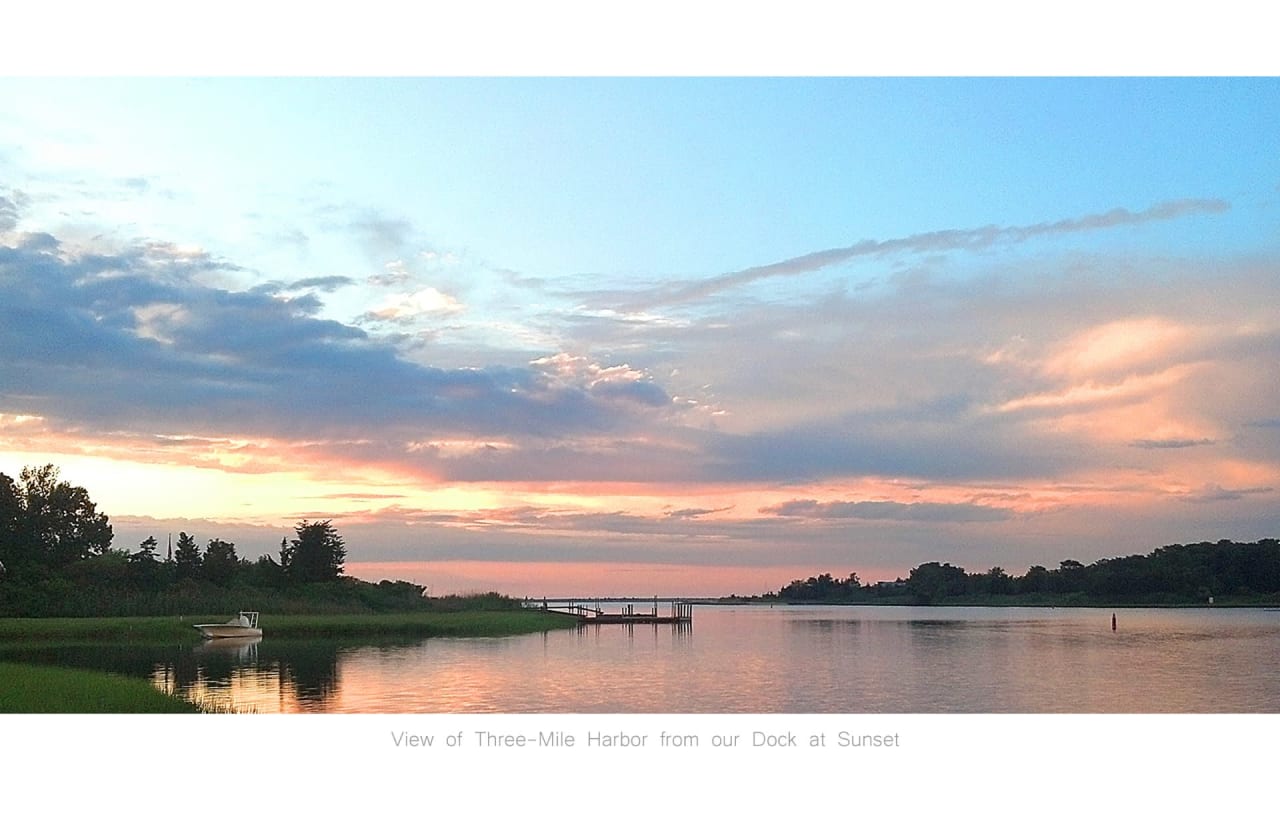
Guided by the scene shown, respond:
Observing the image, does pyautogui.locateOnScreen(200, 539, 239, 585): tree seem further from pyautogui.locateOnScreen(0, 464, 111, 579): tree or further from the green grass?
the green grass

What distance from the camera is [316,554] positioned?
5462 centimetres

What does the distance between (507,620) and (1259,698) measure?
36295mm

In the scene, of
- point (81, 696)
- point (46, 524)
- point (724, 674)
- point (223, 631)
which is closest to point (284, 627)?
point (223, 631)

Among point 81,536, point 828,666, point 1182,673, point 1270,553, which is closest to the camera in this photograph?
point 1182,673

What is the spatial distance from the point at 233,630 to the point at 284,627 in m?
3.75

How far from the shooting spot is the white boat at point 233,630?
4350cm

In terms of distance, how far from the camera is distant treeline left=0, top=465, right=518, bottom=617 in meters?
45.8

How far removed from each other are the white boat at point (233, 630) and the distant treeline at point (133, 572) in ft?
14.2

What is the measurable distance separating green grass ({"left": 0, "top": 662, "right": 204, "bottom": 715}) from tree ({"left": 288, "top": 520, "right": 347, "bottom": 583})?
27880 millimetres

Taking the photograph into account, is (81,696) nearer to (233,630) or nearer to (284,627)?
(233,630)
